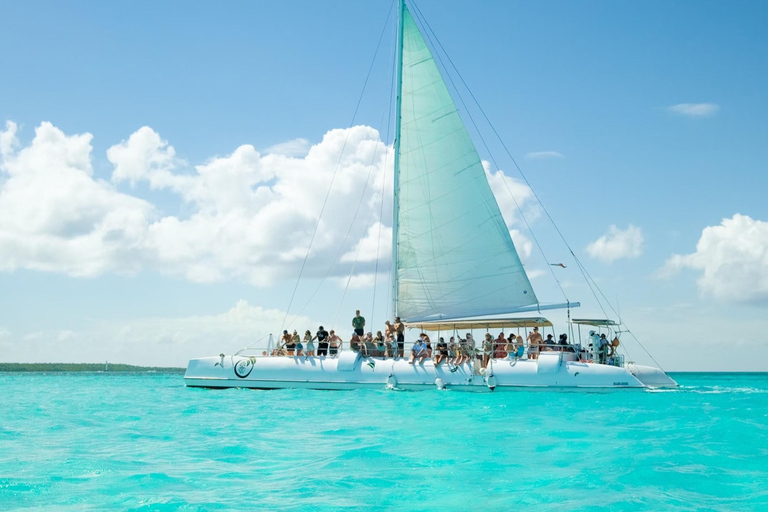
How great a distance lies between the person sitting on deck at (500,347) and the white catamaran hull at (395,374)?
117cm

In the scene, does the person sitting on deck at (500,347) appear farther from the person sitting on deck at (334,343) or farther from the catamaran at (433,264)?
the person sitting on deck at (334,343)

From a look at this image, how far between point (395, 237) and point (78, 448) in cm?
1705

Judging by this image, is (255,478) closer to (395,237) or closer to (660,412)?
(660,412)

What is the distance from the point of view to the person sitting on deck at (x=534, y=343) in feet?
83.6

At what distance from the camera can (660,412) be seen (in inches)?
715

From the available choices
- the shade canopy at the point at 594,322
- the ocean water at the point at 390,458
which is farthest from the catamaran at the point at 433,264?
the ocean water at the point at 390,458

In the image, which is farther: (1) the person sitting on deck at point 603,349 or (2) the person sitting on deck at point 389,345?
(2) the person sitting on deck at point 389,345

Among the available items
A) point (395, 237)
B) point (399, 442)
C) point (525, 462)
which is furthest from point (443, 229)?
point (525, 462)

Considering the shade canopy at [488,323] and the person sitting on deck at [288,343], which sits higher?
the shade canopy at [488,323]

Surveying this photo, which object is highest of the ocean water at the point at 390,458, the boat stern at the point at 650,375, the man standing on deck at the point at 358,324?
the man standing on deck at the point at 358,324

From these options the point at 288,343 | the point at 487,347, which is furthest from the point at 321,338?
the point at 487,347

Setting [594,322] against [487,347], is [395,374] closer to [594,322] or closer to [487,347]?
[487,347]

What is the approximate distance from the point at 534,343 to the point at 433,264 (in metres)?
4.95

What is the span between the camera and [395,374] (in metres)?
25.5
